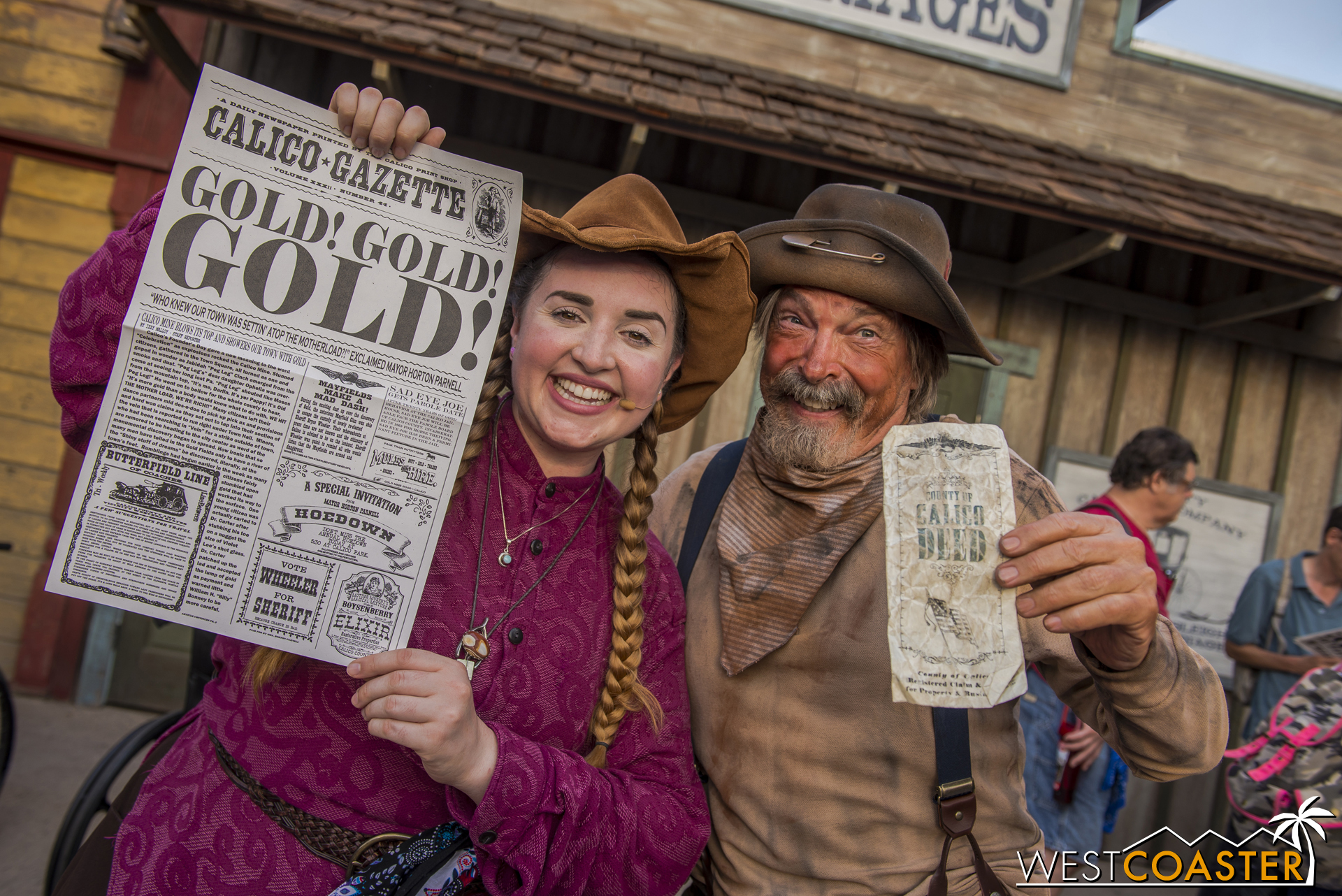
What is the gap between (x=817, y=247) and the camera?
6.00 feet

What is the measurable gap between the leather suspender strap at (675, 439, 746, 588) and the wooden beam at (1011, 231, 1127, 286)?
2769mm

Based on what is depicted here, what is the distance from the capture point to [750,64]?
13.8ft

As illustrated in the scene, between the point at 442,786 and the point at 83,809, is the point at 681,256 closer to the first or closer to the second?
the point at 442,786

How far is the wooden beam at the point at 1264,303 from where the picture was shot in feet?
13.1

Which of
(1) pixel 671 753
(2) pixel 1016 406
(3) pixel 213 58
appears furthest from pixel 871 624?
(3) pixel 213 58

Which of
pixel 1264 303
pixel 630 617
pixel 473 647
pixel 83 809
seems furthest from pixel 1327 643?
pixel 83 809

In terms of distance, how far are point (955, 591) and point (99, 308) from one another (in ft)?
4.60

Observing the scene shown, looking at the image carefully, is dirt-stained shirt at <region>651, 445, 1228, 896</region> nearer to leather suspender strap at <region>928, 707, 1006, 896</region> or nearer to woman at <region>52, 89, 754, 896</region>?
leather suspender strap at <region>928, 707, 1006, 896</region>

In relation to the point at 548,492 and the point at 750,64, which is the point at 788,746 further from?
the point at 750,64

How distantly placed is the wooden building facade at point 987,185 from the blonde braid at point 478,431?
233 centimetres

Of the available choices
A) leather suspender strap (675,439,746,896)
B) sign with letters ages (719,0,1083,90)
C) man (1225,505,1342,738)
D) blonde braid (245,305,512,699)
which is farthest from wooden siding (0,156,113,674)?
man (1225,505,1342,738)

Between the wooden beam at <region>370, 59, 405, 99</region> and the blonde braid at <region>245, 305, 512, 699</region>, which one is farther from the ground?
the wooden beam at <region>370, 59, 405, 99</region>

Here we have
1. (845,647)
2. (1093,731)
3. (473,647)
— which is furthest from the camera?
(1093,731)

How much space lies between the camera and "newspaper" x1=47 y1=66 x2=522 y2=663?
108 cm
